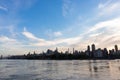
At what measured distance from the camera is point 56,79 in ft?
111

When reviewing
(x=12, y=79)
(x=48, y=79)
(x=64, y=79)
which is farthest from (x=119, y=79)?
(x=12, y=79)

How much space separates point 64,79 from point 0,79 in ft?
35.5

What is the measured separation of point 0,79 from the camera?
34.2 m

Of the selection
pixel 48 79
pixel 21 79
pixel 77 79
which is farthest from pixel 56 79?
pixel 21 79

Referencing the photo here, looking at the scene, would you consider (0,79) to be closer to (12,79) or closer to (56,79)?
(12,79)

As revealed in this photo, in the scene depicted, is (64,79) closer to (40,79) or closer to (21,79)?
(40,79)

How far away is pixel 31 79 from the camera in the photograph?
3409 centimetres

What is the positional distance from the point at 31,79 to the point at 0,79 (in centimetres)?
526

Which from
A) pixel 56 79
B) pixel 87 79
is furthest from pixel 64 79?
pixel 87 79

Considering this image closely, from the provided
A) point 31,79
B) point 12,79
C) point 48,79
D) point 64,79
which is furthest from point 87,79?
point 12,79

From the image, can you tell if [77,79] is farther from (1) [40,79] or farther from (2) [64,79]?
(1) [40,79]

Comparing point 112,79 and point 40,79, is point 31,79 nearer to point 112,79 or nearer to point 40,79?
point 40,79

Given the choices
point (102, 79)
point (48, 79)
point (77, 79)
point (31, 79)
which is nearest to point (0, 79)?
point (31, 79)

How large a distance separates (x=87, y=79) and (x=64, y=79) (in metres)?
3.78
